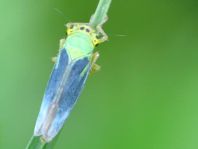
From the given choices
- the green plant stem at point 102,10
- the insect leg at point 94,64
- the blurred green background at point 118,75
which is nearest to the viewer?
the green plant stem at point 102,10

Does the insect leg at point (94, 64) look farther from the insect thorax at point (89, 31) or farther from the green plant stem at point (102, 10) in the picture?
the green plant stem at point (102, 10)

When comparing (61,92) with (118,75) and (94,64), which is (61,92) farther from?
(118,75)

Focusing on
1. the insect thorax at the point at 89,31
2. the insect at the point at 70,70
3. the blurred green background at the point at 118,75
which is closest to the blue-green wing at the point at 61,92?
the insect at the point at 70,70

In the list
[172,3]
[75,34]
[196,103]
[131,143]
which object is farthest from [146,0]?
Answer: [131,143]

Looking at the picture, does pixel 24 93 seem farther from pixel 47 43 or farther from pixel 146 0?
pixel 146 0

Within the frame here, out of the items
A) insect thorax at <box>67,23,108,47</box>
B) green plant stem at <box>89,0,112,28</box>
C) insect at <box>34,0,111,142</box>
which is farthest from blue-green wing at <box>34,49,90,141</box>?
green plant stem at <box>89,0,112,28</box>

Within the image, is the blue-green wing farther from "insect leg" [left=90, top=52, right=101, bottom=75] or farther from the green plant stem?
the green plant stem

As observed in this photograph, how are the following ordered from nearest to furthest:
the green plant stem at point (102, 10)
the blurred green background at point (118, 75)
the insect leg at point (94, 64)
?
1. the green plant stem at point (102, 10)
2. the blurred green background at point (118, 75)
3. the insect leg at point (94, 64)

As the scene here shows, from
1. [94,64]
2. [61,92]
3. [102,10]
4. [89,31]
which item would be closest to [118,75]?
[94,64]
